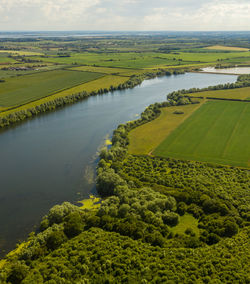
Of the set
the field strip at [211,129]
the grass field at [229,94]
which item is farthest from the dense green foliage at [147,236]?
the grass field at [229,94]

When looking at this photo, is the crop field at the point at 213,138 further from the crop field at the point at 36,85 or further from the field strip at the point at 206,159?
the crop field at the point at 36,85

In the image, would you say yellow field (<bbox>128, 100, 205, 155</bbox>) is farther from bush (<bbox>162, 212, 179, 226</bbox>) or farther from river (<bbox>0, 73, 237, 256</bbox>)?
bush (<bbox>162, 212, 179, 226</bbox>)

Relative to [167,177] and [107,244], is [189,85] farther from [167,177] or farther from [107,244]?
[107,244]

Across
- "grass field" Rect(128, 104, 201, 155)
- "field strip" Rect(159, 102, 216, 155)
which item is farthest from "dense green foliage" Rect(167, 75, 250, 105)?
"field strip" Rect(159, 102, 216, 155)

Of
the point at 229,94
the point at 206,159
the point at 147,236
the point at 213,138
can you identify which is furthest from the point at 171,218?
the point at 229,94

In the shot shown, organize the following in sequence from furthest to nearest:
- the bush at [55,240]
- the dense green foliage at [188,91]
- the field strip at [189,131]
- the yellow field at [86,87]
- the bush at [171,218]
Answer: the dense green foliage at [188,91] → the yellow field at [86,87] → the field strip at [189,131] → the bush at [171,218] → the bush at [55,240]

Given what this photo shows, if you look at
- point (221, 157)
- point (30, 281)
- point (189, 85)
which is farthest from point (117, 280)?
point (189, 85)

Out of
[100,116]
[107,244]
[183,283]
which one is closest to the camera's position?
[183,283]
